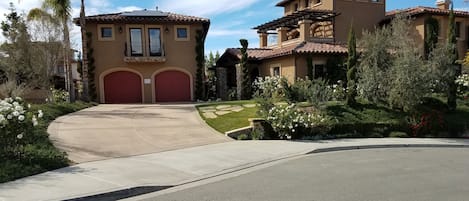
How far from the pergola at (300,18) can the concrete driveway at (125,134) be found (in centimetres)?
1251

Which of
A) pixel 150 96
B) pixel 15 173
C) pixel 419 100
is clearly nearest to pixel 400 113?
pixel 419 100

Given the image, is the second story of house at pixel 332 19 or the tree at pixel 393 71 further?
the second story of house at pixel 332 19

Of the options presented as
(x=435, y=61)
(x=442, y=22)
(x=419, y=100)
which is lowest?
(x=419, y=100)

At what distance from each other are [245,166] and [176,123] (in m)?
6.85

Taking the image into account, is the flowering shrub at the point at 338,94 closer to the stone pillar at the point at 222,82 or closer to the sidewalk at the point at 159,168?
the sidewalk at the point at 159,168

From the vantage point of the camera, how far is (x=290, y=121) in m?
13.3

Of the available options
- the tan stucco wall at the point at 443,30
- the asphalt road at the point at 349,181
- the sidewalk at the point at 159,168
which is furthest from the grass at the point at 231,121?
the tan stucco wall at the point at 443,30

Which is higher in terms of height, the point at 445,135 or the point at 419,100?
the point at 419,100

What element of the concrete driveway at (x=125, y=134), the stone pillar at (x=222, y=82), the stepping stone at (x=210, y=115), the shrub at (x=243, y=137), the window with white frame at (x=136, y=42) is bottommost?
the shrub at (x=243, y=137)

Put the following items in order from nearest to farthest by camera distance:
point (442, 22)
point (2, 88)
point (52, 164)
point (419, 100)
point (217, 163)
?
1. point (52, 164)
2. point (217, 163)
3. point (419, 100)
4. point (2, 88)
5. point (442, 22)

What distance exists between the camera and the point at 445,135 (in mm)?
15602

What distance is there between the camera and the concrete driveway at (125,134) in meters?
10.6

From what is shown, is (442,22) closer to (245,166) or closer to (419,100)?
(419,100)

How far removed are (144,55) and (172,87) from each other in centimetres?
305
